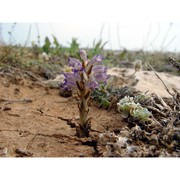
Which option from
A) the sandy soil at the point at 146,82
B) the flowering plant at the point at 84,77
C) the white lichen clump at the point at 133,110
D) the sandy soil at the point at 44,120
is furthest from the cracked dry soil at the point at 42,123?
the sandy soil at the point at 146,82

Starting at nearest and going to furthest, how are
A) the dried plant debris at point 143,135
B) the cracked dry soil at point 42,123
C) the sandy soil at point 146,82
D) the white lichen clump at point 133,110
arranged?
the dried plant debris at point 143,135 → the cracked dry soil at point 42,123 → the white lichen clump at point 133,110 → the sandy soil at point 146,82

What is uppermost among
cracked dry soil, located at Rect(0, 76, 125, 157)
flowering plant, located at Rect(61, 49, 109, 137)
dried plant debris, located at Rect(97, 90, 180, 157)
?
flowering plant, located at Rect(61, 49, 109, 137)

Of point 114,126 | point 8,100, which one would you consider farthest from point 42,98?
point 114,126

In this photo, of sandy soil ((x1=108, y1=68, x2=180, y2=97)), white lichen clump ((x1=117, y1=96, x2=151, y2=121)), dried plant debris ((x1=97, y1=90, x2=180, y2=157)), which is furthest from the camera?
sandy soil ((x1=108, y1=68, x2=180, y2=97))

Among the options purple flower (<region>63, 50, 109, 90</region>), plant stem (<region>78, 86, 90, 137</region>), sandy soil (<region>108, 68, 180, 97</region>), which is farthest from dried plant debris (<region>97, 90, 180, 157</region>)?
sandy soil (<region>108, 68, 180, 97</region>)

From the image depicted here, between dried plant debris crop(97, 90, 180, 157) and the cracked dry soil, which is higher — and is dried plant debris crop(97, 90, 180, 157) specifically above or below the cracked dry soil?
above

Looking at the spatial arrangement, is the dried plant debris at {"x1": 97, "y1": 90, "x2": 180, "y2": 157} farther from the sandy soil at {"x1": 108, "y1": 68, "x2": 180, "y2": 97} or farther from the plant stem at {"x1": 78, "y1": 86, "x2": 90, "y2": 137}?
the sandy soil at {"x1": 108, "y1": 68, "x2": 180, "y2": 97}

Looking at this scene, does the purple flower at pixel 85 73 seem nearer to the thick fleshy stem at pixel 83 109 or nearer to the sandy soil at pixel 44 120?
the thick fleshy stem at pixel 83 109

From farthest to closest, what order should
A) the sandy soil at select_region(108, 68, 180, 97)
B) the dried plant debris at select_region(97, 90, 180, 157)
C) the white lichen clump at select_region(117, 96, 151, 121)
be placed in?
the sandy soil at select_region(108, 68, 180, 97) < the white lichen clump at select_region(117, 96, 151, 121) < the dried plant debris at select_region(97, 90, 180, 157)

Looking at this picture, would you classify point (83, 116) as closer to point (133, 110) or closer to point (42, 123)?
point (133, 110)
